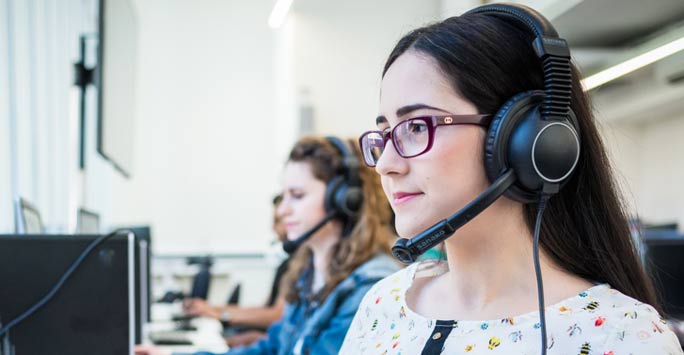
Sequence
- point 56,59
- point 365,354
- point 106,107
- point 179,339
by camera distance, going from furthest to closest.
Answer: point 56,59 → point 179,339 → point 106,107 → point 365,354

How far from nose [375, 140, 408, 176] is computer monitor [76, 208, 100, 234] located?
1.06m

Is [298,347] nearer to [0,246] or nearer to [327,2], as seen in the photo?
[0,246]

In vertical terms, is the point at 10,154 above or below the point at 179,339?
above

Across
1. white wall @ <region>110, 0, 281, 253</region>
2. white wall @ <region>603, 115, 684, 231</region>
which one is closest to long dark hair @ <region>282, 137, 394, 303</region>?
white wall @ <region>110, 0, 281, 253</region>

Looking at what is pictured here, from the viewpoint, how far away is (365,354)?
90 centimetres

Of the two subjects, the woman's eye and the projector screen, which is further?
the projector screen

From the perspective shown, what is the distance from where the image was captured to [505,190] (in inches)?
28.6

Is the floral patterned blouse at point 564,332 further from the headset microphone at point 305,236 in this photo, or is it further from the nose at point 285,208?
the nose at point 285,208

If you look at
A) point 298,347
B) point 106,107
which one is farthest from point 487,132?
point 106,107

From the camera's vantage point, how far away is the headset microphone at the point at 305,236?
1.69m

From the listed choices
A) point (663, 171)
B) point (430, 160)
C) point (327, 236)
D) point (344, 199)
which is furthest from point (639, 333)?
point (663, 171)

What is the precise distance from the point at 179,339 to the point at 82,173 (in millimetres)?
698

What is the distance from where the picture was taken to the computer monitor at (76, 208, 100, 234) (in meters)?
1.61

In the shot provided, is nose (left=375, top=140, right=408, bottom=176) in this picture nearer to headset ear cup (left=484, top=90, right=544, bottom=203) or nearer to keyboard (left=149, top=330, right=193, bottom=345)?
headset ear cup (left=484, top=90, right=544, bottom=203)
